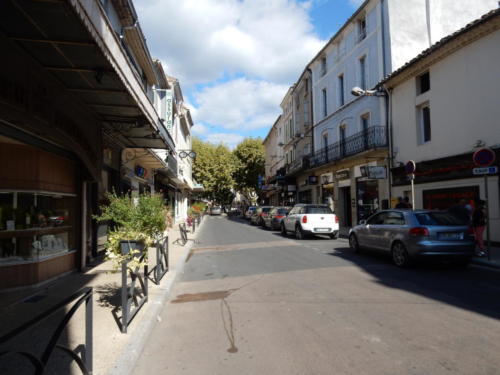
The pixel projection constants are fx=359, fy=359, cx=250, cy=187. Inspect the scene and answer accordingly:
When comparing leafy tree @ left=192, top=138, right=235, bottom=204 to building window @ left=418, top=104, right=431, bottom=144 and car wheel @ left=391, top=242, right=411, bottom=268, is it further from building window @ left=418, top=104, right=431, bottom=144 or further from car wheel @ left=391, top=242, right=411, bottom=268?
car wheel @ left=391, top=242, right=411, bottom=268

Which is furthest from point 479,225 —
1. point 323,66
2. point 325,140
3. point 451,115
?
point 323,66

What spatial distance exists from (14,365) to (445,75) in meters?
16.0

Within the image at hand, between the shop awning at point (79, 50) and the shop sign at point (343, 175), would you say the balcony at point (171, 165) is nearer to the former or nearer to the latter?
the shop sign at point (343, 175)

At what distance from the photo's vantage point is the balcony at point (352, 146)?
18594mm

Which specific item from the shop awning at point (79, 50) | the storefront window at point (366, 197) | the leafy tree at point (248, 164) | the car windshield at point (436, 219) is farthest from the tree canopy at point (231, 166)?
the shop awning at point (79, 50)

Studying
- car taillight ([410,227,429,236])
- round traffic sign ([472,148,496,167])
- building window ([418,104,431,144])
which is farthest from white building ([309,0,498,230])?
car taillight ([410,227,429,236])

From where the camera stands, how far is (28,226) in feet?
22.6

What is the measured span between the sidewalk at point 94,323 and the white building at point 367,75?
1434 centimetres

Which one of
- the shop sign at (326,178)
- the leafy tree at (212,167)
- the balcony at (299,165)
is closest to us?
the shop sign at (326,178)

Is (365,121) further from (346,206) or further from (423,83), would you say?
(346,206)

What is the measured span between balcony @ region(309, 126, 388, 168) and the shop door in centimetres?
226

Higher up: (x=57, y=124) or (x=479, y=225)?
(x=57, y=124)

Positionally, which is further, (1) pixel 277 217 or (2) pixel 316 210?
(1) pixel 277 217

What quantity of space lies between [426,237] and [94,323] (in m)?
7.10
